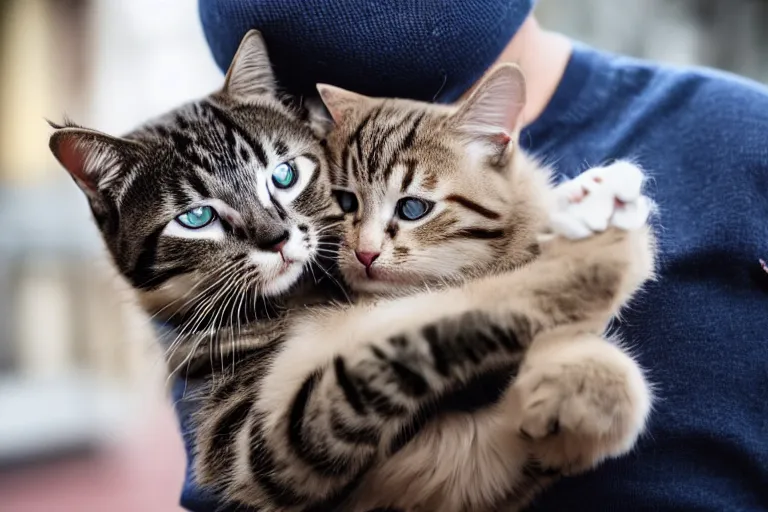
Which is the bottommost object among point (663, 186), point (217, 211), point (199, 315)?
point (663, 186)

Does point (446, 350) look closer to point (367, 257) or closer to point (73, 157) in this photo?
point (367, 257)

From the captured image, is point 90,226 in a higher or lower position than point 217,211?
lower

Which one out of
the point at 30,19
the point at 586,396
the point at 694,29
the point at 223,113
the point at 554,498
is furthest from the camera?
the point at 694,29

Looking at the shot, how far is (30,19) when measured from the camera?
134cm

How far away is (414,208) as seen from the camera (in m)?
0.89

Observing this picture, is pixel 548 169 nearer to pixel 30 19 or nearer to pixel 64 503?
pixel 30 19

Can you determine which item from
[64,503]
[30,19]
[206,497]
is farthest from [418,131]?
[64,503]

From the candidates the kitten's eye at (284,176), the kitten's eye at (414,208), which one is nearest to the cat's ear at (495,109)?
the kitten's eye at (414,208)

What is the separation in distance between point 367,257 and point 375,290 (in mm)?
51

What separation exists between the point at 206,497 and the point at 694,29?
2.94 metres

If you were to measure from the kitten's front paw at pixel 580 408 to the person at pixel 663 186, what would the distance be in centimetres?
9

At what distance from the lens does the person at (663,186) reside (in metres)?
0.85

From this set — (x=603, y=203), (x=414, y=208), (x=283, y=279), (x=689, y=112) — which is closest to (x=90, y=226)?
(x=283, y=279)

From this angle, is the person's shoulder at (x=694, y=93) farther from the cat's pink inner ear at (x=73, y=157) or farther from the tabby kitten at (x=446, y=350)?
the cat's pink inner ear at (x=73, y=157)
